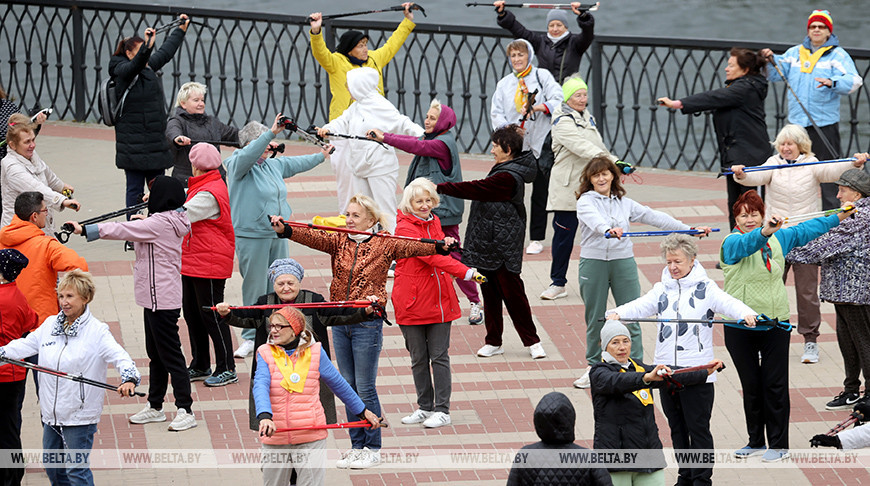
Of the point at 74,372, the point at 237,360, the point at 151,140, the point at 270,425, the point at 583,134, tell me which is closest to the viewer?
the point at 270,425

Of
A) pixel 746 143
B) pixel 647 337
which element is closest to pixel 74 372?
pixel 647 337

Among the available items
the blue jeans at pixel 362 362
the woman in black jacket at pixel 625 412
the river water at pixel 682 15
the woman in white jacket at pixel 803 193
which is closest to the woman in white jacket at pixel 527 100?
the woman in white jacket at pixel 803 193

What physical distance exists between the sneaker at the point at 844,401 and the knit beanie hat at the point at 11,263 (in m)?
5.66

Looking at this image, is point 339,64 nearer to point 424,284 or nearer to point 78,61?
point 424,284

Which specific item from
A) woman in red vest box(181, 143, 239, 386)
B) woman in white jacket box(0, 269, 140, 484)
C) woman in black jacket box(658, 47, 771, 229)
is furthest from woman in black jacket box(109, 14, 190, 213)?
woman in white jacket box(0, 269, 140, 484)

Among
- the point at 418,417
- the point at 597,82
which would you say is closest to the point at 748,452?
the point at 418,417

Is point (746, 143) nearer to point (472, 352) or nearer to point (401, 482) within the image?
point (472, 352)

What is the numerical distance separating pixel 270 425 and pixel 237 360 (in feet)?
11.7

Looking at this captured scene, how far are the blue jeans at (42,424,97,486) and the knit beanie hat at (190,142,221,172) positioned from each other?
8.36ft

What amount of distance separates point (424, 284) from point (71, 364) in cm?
248

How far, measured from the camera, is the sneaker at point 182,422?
32.2 feet

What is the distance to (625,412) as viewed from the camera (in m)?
8.03

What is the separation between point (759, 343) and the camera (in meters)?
9.15

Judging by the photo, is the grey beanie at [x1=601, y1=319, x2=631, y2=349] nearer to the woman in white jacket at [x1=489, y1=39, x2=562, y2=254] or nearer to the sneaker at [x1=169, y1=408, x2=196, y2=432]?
the sneaker at [x1=169, y1=408, x2=196, y2=432]
